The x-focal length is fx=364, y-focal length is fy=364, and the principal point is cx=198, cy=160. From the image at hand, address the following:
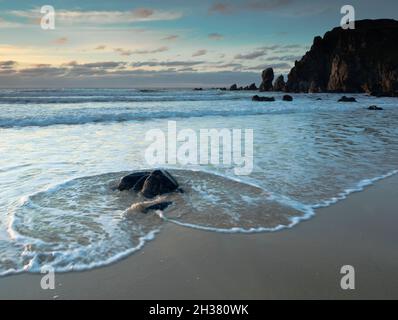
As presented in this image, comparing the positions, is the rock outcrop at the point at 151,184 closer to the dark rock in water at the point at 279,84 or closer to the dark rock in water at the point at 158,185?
the dark rock in water at the point at 158,185

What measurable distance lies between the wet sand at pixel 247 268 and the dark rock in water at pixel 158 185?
141 cm

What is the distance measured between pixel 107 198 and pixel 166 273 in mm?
2707

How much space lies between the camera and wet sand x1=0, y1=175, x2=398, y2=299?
318 cm

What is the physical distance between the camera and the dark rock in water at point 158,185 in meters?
6.14

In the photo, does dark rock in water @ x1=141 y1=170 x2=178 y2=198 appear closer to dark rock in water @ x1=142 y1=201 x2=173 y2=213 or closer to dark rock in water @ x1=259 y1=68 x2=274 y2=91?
dark rock in water @ x1=142 y1=201 x2=173 y2=213

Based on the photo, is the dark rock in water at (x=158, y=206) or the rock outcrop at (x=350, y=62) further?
the rock outcrop at (x=350, y=62)

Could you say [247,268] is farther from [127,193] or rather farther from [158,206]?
[127,193]

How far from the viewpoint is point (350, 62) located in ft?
274

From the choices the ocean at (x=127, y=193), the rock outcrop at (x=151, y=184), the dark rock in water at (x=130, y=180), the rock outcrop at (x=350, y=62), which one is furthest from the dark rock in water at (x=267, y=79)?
the rock outcrop at (x=151, y=184)

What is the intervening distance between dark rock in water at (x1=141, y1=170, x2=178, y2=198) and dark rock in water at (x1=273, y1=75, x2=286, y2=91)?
89354 millimetres

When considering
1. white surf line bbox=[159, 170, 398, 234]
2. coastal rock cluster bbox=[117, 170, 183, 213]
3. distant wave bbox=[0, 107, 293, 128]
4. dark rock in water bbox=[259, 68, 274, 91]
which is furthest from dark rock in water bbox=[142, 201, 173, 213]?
dark rock in water bbox=[259, 68, 274, 91]

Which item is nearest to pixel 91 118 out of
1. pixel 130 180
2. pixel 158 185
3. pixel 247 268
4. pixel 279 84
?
pixel 130 180
